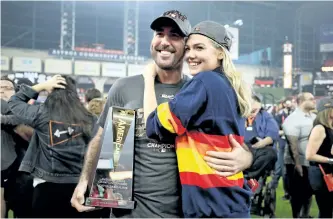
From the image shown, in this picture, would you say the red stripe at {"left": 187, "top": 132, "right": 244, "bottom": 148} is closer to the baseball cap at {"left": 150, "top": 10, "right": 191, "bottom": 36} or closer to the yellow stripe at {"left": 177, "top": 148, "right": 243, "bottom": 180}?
the yellow stripe at {"left": 177, "top": 148, "right": 243, "bottom": 180}

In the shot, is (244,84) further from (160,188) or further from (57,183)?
(57,183)

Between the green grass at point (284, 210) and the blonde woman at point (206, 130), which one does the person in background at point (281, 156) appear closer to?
the green grass at point (284, 210)

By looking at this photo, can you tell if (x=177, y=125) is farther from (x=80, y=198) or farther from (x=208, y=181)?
(x=80, y=198)

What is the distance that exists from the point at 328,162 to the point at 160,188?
242 cm

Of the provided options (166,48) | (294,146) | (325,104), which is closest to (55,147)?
(166,48)

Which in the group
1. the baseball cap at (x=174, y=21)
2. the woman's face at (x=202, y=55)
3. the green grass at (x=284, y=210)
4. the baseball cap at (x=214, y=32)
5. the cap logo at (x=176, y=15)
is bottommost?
the green grass at (x=284, y=210)

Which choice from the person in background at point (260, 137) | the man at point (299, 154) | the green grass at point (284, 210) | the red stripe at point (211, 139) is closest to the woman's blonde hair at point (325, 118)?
the person in background at point (260, 137)

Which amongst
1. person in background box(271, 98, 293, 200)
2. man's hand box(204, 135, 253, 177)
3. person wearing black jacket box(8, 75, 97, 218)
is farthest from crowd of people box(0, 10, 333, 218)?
person in background box(271, 98, 293, 200)

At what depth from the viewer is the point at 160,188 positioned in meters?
1.69

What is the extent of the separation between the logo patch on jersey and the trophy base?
1268 millimetres

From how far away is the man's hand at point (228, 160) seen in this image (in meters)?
1.48

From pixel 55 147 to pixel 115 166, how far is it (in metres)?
1.35

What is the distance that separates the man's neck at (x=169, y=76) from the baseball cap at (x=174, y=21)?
0.20m

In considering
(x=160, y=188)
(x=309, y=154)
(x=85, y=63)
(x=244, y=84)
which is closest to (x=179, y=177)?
(x=160, y=188)
